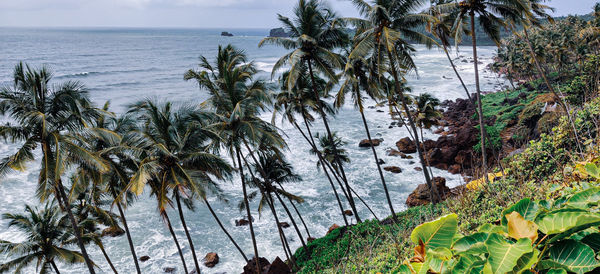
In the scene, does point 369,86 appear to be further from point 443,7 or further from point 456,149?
point 456,149

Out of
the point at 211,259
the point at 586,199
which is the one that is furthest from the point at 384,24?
the point at 211,259

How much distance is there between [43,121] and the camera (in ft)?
31.9

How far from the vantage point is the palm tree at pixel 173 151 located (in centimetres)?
1150

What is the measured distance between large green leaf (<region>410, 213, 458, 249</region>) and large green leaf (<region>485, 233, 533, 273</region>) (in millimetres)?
344

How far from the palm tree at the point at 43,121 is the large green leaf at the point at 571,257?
11.6 m

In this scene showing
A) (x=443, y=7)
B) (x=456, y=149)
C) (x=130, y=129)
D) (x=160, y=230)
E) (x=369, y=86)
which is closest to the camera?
(x=130, y=129)

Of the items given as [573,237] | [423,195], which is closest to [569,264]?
[573,237]

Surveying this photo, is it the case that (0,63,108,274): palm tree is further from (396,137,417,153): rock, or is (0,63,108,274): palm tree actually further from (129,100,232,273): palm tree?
(396,137,417,153): rock

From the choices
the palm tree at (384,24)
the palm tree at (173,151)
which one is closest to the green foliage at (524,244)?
the palm tree at (173,151)

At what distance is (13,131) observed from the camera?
9.97 metres

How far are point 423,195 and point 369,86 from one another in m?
11.4

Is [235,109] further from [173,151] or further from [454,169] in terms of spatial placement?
[454,169]

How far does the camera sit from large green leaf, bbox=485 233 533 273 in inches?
68.6

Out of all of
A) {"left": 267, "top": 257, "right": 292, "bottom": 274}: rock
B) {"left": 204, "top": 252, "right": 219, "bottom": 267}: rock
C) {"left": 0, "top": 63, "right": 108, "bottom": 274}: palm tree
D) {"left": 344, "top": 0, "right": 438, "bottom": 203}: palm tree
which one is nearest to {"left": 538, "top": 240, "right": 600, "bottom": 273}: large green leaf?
{"left": 0, "top": 63, "right": 108, "bottom": 274}: palm tree
